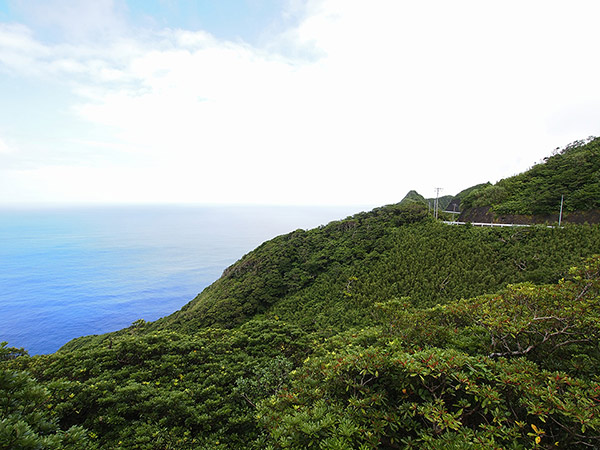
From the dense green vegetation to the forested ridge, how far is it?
407 cm

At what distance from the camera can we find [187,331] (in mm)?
16484

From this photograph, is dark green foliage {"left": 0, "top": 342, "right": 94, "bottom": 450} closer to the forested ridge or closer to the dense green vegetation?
the forested ridge

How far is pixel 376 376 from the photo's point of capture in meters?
3.88

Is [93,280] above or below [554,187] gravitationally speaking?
below

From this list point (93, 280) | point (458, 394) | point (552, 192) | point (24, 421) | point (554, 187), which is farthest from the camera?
point (93, 280)

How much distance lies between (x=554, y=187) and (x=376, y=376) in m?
22.9

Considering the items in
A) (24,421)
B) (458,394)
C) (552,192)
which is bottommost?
(458,394)

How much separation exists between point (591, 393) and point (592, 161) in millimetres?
23875

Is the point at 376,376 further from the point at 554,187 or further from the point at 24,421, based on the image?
the point at 554,187

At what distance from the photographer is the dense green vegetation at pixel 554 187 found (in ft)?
54.1

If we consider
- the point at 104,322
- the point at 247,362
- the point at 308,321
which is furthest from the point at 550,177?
the point at 104,322

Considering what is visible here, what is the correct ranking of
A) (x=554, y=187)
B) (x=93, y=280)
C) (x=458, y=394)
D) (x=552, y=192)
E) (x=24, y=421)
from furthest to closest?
(x=93, y=280) → (x=554, y=187) → (x=552, y=192) → (x=458, y=394) → (x=24, y=421)

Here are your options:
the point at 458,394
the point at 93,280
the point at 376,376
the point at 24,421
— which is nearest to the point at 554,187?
the point at 458,394

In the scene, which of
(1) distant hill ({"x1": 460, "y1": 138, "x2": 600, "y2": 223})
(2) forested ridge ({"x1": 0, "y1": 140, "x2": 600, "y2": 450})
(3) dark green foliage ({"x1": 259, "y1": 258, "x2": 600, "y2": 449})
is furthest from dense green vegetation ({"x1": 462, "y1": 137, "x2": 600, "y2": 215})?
(3) dark green foliage ({"x1": 259, "y1": 258, "x2": 600, "y2": 449})
